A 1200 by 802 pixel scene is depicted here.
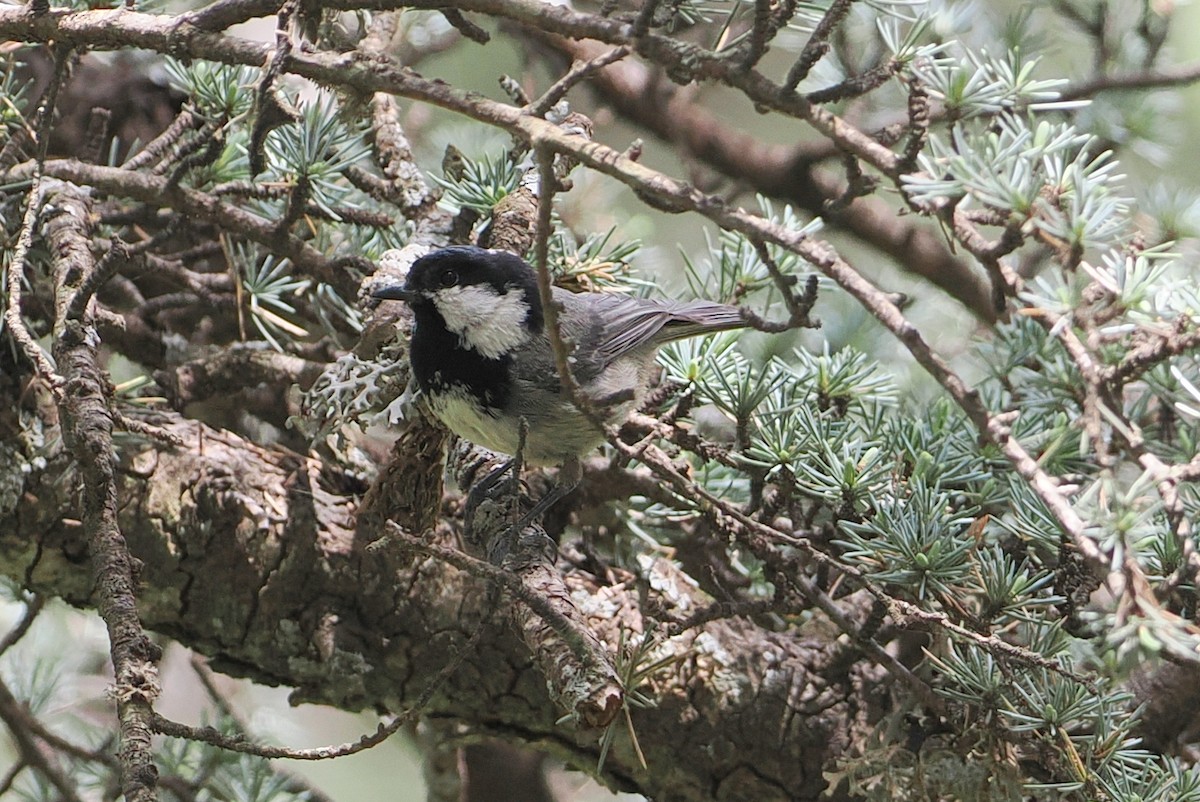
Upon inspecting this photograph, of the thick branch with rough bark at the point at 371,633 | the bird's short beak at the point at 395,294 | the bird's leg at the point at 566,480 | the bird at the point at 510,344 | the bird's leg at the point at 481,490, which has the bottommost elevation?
the thick branch with rough bark at the point at 371,633

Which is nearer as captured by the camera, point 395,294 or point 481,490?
point 395,294

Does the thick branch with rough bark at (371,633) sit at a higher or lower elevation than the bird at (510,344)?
lower

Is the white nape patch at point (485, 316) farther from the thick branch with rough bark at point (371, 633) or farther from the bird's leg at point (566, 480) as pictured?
the thick branch with rough bark at point (371, 633)

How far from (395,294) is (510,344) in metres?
0.31

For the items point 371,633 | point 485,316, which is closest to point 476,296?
point 485,316

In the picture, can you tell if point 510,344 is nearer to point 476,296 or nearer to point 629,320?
point 476,296

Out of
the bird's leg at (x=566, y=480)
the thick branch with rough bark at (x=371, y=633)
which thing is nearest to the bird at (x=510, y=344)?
the bird's leg at (x=566, y=480)

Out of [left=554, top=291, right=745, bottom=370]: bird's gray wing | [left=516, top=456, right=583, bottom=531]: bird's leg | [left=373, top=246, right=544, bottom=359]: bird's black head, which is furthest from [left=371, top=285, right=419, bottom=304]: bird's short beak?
[left=516, top=456, right=583, bottom=531]: bird's leg

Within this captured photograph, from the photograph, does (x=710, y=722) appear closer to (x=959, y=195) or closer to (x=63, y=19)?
(x=959, y=195)

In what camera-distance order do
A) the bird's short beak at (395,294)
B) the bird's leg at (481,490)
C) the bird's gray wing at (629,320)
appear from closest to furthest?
the bird's short beak at (395,294) → the bird's leg at (481,490) → the bird's gray wing at (629,320)

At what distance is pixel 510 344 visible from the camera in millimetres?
2275

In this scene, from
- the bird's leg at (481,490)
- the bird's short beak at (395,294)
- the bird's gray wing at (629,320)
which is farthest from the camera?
the bird's gray wing at (629,320)

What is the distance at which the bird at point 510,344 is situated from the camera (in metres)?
2.09

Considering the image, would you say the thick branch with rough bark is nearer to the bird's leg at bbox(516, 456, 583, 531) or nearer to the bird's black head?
the bird's leg at bbox(516, 456, 583, 531)
